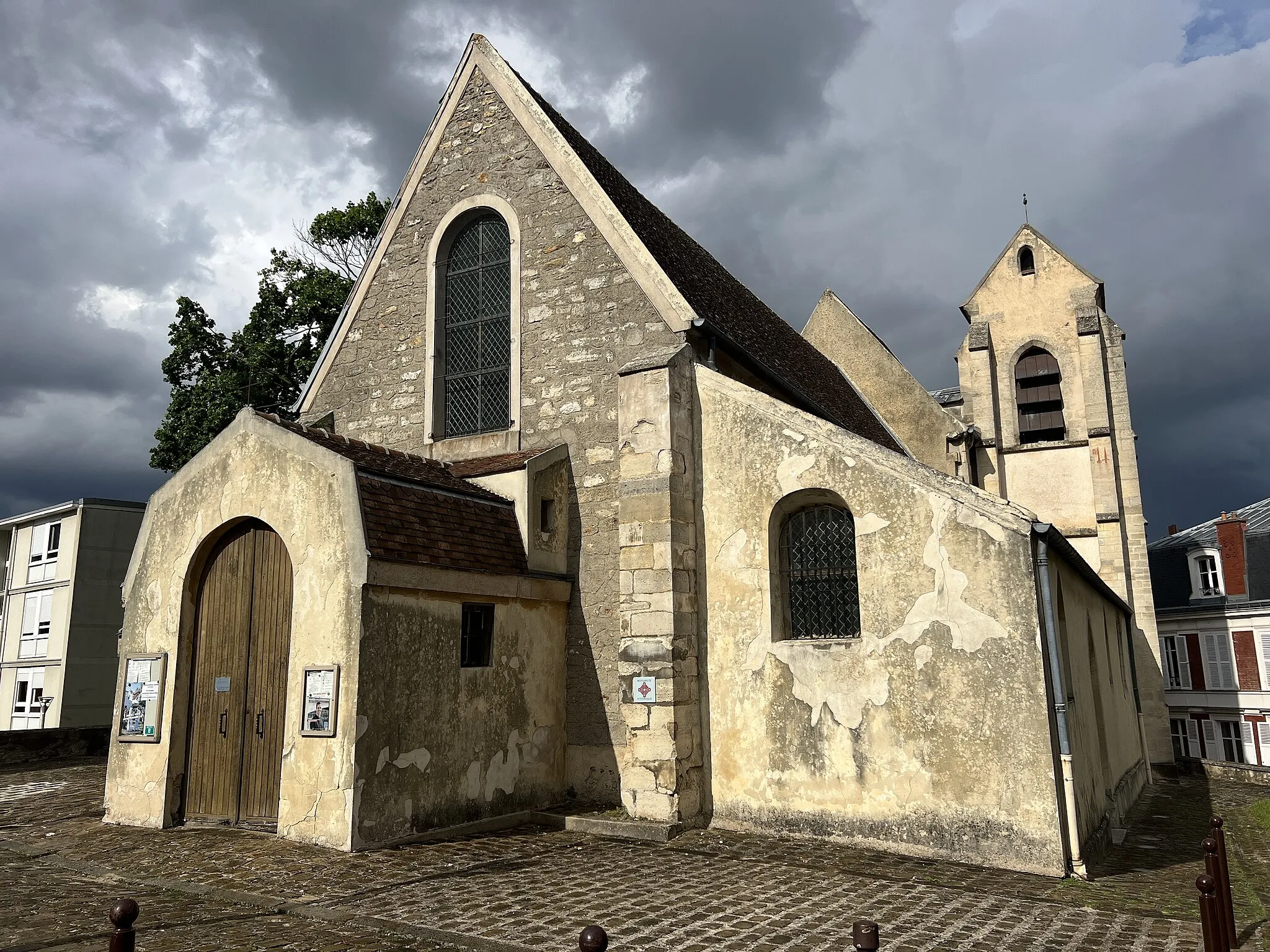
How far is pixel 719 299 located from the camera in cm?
1428

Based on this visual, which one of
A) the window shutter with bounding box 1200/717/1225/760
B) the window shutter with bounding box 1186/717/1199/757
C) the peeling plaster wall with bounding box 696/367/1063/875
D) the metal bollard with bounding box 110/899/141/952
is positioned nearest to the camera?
the metal bollard with bounding box 110/899/141/952

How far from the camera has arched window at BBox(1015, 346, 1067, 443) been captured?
24594 mm

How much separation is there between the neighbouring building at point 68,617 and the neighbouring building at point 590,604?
865 inches

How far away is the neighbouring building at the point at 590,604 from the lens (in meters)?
8.62

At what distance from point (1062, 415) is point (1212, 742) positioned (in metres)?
16.0

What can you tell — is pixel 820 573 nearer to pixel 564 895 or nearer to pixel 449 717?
pixel 449 717

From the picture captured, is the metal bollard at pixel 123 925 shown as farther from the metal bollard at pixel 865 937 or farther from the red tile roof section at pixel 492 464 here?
the red tile roof section at pixel 492 464

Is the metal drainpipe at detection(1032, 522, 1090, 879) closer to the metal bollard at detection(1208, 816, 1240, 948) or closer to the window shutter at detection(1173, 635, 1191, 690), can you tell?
the metal bollard at detection(1208, 816, 1240, 948)

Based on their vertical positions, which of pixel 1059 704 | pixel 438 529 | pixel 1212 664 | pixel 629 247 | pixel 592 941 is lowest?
pixel 592 941

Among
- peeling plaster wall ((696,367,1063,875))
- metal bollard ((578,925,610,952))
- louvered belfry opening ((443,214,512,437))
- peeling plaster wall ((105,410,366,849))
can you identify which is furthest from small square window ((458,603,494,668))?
metal bollard ((578,925,610,952))

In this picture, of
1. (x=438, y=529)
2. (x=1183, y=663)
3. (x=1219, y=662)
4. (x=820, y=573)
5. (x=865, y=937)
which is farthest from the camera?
(x=1183, y=663)

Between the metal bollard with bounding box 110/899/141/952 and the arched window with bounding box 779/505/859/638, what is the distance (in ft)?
23.8

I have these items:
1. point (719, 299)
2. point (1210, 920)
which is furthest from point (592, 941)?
point (719, 299)

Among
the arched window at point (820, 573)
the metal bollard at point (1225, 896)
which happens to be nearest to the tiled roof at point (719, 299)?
the arched window at point (820, 573)
